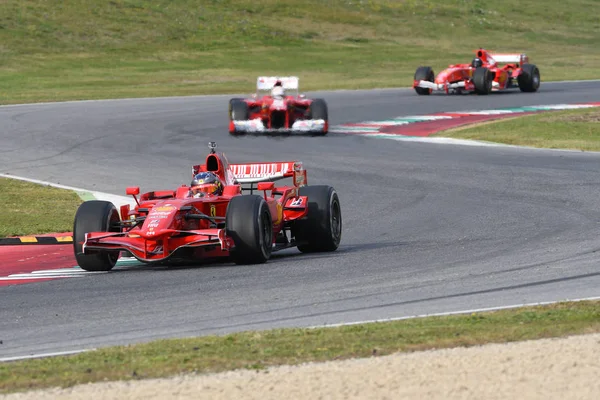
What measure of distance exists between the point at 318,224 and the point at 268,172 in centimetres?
117

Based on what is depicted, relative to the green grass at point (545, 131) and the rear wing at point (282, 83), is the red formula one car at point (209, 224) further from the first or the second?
the rear wing at point (282, 83)

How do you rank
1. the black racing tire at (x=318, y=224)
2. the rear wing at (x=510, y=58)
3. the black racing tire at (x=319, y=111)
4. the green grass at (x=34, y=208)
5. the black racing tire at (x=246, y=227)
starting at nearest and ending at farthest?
the black racing tire at (x=246, y=227), the black racing tire at (x=318, y=224), the green grass at (x=34, y=208), the black racing tire at (x=319, y=111), the rear wing at (x=510, y=58)

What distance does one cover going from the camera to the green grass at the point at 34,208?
15383mm

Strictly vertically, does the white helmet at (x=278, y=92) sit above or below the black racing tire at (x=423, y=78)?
above

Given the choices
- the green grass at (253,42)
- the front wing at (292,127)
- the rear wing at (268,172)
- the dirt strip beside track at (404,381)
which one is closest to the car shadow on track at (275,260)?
the rear wing at (268,172)

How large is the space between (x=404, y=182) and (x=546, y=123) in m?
9.98

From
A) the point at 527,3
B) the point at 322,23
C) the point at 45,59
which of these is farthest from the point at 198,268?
the point at 527,3

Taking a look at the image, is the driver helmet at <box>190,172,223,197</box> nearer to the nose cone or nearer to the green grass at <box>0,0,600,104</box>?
the nose cone

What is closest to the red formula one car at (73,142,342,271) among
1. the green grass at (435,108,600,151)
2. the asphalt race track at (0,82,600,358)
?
the asphalt race track at (0,82,600,358)

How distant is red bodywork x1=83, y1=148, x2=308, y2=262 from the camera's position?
38.7 feet

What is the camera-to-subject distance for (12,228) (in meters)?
15.3

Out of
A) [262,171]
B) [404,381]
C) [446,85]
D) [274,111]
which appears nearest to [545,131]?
[274,111]

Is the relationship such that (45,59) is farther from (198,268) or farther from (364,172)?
(198,268)

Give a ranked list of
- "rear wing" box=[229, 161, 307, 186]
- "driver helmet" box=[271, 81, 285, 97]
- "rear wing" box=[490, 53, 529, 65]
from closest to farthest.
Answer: "rear wing" box=[229, 161, 307, 186], "driver helmet" box=[271, 81, 285, 97], "rear wing" box=[490, 53, 529, 65]
